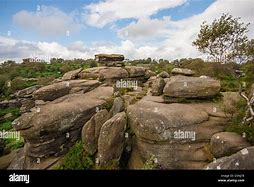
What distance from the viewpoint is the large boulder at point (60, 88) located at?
11664mm

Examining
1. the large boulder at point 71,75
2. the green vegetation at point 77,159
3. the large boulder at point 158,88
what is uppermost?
the large boulder at point 71,75

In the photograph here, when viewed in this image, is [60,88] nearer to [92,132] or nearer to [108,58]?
[92,132]

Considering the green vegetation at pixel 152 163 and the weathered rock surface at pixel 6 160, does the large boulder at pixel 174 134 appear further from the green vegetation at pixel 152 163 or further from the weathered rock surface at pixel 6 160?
the weathered rock surface at pixel 6 160

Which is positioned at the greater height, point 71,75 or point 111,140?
point 71,75

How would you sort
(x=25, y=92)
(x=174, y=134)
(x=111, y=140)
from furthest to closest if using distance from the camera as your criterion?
1. (x=25, y=92)
2. (x=111, y=140)
3. (x=174, y=134)

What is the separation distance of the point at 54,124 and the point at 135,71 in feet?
22.0

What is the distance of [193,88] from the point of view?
9.77 meters

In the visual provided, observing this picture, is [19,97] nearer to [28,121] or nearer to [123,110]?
[28,121]

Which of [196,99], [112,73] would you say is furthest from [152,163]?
[112,73]

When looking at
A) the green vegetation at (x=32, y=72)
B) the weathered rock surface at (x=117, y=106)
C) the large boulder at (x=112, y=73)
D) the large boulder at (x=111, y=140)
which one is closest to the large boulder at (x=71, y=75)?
the green vegetation at (x=32, y=72)

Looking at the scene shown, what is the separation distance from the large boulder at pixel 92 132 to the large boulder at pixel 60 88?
258cm

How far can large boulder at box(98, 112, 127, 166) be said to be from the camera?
9.05 metres

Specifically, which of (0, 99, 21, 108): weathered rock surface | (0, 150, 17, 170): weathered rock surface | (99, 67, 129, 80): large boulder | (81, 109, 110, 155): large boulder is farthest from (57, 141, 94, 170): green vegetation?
(0, 99, 21, 108): weathered rock surface
